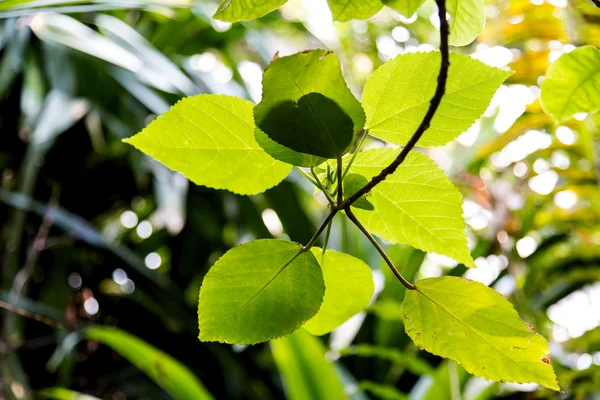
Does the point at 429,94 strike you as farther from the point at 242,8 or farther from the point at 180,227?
the point at 180,227

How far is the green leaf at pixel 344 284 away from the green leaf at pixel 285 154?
0.15ft

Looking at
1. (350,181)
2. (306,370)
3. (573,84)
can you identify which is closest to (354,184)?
(350,181)

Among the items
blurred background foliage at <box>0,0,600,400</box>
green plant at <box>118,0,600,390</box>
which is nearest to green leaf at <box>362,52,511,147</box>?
green plant at <box>118,0,600,390</box>

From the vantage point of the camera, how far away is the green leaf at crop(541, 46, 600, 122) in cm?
19

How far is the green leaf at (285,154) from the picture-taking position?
154 mm

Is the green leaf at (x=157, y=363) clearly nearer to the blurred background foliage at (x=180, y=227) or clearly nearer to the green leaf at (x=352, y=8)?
the blurred background foliage at (x=180, y=227)

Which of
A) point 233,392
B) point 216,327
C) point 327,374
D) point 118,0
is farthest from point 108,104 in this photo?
point 216,327

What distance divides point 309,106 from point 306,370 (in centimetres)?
61

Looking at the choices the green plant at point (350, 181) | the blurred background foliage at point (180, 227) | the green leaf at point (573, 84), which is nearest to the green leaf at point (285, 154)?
the green plant at point (350, 181)

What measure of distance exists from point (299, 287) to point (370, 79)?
7 centimetres

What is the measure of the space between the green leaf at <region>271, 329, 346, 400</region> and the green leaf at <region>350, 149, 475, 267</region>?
523 mm

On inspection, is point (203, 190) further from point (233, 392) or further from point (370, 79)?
point (370, 79)

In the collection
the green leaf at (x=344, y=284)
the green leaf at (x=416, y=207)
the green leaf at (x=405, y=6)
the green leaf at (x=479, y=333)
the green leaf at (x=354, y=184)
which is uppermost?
the green leaf at (x=405, y=6)

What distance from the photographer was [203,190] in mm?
1203
